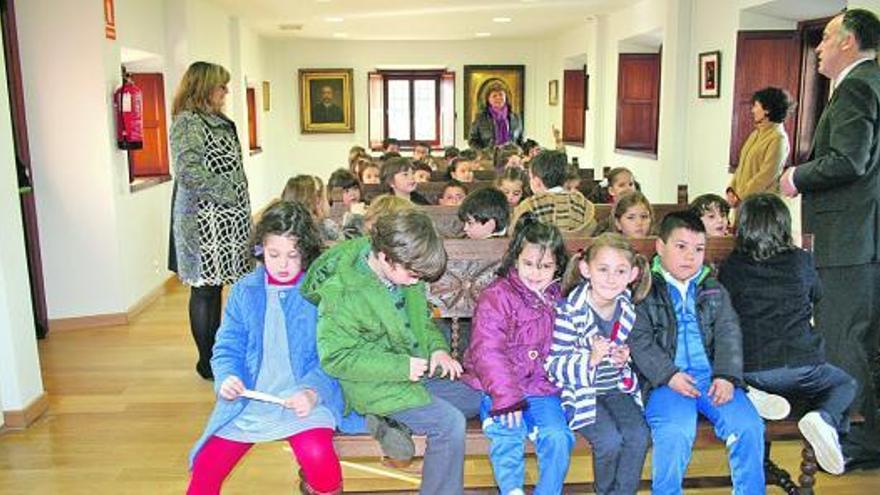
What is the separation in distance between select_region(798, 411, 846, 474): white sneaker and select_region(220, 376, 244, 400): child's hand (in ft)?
5.70

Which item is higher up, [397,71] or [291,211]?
[397,71]

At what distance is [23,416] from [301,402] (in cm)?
199

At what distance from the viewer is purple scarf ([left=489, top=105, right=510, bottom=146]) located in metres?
8.86

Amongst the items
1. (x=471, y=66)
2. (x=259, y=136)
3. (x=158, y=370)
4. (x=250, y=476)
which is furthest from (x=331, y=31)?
(x=250, y=476)

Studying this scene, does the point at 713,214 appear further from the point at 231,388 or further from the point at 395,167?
the point at 231,388

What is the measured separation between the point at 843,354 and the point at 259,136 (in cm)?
1001

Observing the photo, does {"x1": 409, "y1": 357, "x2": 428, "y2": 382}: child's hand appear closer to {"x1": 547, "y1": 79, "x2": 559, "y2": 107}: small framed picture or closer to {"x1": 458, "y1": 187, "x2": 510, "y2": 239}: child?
{"x1": 458, "y1": 187, "x2": 510, "y2": 239}: child

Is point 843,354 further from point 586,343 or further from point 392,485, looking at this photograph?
point 392,485

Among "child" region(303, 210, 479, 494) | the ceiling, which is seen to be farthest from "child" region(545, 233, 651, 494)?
the ceiling

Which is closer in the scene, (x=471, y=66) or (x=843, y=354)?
(x=843, y=354)

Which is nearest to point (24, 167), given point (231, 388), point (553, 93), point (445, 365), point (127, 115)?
point (127, 115)

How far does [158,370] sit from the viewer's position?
4.37 metres

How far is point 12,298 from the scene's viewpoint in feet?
11.4

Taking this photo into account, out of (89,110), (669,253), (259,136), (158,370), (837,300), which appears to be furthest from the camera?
(259,136)
